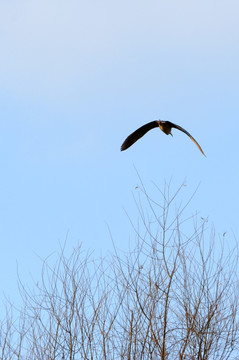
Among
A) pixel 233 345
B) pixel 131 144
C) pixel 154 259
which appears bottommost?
pixel 233 345

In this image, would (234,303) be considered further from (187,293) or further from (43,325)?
(43,325)

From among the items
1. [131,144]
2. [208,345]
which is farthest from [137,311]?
[131,144]

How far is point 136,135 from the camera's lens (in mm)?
5961

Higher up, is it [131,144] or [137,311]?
[131,144]

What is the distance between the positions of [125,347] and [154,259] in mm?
945

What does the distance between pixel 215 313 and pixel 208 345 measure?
13.4 inches

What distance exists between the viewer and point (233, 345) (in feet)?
18.5

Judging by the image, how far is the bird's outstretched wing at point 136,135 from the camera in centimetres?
589

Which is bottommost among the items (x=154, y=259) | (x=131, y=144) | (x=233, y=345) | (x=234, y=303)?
(x=233, y=345)

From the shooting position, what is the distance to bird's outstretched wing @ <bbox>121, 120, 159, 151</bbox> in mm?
5891

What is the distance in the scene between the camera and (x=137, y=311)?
18.7ft

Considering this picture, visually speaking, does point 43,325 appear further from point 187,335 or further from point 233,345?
point 233,345

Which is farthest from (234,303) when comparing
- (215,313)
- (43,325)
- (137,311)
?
(43,325)

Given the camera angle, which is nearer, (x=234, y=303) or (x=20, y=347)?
(x=234, y=303)
